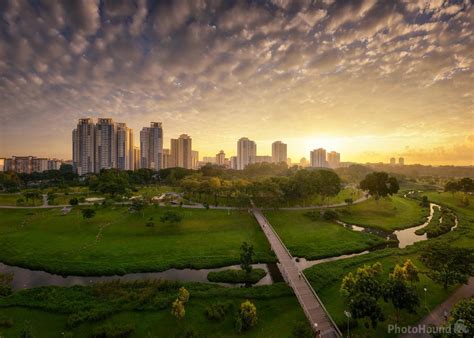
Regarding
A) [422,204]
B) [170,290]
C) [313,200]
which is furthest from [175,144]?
[170,290]

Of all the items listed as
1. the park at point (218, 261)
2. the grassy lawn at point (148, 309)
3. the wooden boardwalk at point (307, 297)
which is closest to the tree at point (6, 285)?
the park at point (218, 261)

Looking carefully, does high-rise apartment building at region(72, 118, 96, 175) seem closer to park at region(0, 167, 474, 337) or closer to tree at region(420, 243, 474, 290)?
park at region(0, 167, 474, 337)

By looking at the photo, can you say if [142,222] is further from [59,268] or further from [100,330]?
[100,330]

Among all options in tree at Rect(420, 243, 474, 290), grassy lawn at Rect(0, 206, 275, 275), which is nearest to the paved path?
tree at Rect(420, 243, 474, 290)

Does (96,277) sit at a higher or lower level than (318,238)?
lower

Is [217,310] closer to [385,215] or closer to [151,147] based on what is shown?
[385,215]

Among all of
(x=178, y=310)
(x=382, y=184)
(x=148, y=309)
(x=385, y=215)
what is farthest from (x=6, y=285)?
(x=382, y=184)

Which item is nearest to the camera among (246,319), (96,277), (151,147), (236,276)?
(246,319)
